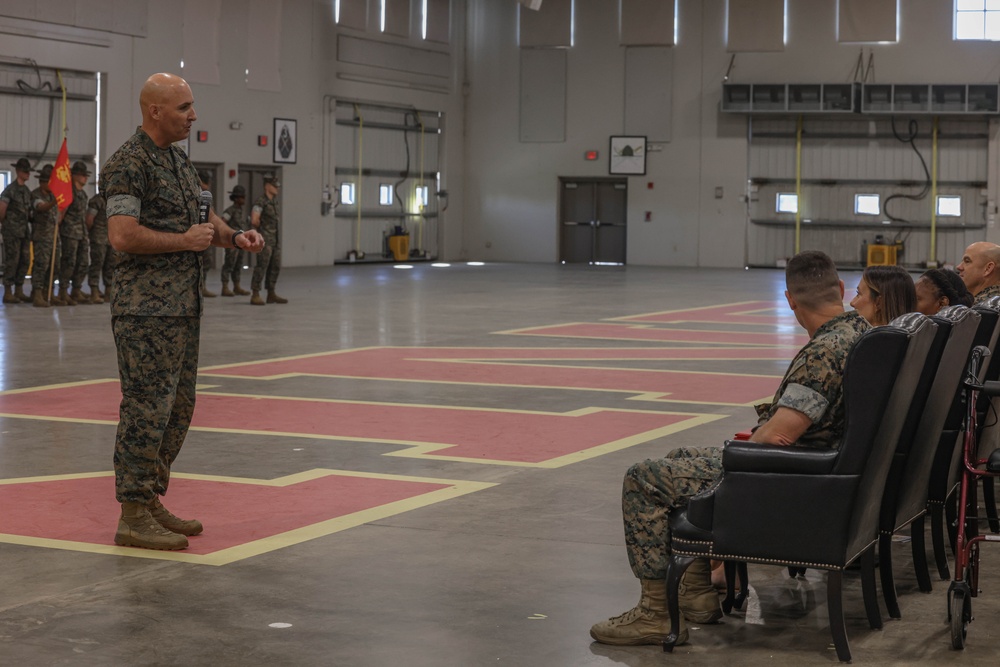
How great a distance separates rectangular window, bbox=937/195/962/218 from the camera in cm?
3409

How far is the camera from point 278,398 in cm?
1071

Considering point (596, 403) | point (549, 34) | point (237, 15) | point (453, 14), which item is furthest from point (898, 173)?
point (596, 403)

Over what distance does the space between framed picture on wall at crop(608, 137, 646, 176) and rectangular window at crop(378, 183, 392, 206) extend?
237 inches

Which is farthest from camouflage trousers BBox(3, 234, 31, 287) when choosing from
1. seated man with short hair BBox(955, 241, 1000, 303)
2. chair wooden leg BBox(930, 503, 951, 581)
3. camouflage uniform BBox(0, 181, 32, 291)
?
chair wooden leg BBox(930, 503, 951, 581)

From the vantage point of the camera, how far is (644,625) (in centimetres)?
464

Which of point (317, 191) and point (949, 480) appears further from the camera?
point (317, 191)

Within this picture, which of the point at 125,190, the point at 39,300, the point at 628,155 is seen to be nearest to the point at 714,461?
the point at 125,190

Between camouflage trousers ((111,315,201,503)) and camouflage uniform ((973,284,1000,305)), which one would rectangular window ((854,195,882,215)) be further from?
camouflage trousers ((111,315,201,503))

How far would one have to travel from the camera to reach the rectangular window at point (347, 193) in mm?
33594

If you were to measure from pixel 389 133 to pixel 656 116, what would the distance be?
7.01 metres


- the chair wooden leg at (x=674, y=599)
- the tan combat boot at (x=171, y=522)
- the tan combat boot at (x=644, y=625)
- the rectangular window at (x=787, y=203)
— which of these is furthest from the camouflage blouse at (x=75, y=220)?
the rectangular window at (x=787, y=203)

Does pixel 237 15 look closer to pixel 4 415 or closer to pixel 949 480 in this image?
pixel 4 415

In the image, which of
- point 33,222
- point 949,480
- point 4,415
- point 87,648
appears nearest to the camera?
point 87,648

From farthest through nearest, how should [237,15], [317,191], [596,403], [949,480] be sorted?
[317,191] → [237,15] → [596,403] → [949,480]
